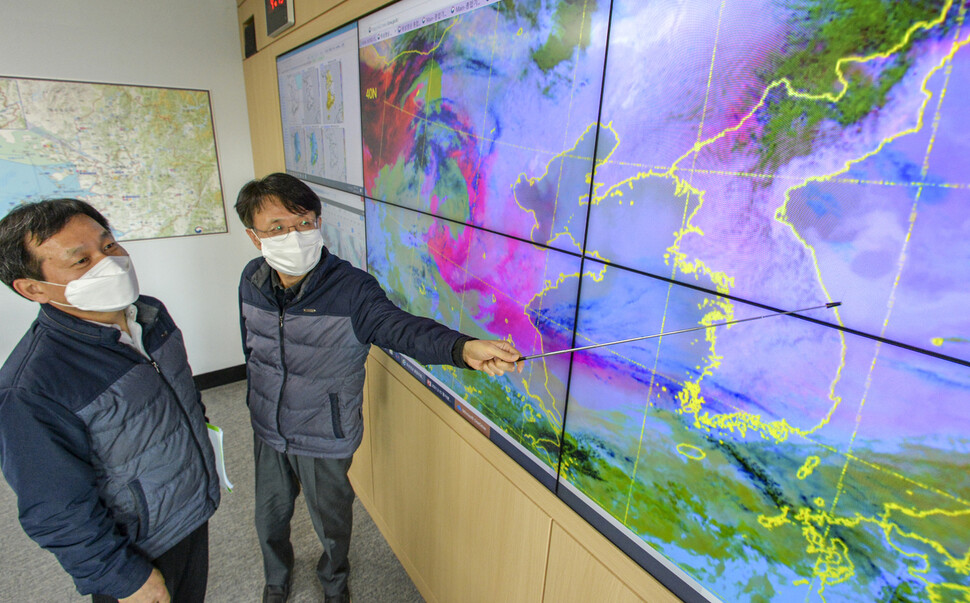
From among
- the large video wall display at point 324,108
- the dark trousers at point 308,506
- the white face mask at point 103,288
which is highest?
the large video wall display at point 324,108

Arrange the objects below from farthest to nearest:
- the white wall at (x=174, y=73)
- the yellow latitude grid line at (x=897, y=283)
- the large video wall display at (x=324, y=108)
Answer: the white wall at (x=174, y=73), the large video wall display at (x=324, y=108), the yellow latitude grid line at (x=897, y=283)

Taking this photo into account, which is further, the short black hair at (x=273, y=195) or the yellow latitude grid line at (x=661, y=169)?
the short black hair at (x=273, y=195)

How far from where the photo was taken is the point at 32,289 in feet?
3.41

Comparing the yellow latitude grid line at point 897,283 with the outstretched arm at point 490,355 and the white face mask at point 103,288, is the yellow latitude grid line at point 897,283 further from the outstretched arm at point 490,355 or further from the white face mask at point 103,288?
the white face mask at point 103,288

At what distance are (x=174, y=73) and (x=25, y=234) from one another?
245 cm

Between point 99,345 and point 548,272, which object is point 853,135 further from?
point 99,345

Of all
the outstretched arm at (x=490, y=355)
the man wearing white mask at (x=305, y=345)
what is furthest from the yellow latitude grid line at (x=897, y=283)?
the man wearing white mask at (x=305, y=345)

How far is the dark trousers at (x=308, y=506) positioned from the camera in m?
1.67

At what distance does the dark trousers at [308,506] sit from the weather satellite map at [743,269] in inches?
34.3

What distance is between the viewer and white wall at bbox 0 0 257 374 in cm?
246

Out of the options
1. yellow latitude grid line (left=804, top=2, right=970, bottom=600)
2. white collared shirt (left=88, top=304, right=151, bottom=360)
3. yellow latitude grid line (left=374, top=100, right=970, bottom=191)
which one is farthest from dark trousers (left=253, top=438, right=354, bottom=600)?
yellow latitude grid line (left=804, top=2, right=970, bottom=600)

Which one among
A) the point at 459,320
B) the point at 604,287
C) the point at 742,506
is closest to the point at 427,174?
the point at 459,320

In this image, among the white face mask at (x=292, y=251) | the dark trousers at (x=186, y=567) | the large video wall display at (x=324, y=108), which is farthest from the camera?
the large video wall display at (x=324, y=108)

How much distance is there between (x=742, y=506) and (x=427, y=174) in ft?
4.03
